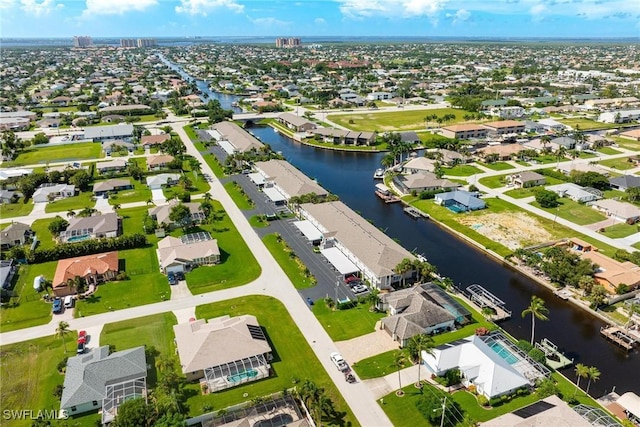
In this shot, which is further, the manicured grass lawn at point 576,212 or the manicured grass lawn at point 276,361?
the manicured grass lawn at point 576,212

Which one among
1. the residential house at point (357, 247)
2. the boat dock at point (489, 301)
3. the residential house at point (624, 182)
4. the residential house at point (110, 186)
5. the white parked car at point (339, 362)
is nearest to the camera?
the white parked car at point (339, 362)

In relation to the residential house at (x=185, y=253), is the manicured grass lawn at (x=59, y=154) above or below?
above

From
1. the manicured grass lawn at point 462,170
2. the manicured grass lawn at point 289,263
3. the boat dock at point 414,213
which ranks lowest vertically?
the manicured grass lawn at point 289,263

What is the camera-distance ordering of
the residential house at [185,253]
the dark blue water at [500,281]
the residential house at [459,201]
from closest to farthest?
the dark blue water at [500,281] → the residential house at [185,253] → the residential house at [459,201]

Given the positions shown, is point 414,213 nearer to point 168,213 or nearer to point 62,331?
point 168,213

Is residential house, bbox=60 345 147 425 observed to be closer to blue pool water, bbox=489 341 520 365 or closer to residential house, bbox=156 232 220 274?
residential house, bbox=156 232 220 274

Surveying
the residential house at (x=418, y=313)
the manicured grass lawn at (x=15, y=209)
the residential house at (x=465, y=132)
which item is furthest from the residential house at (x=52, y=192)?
the residential house at (x=465, y=132)

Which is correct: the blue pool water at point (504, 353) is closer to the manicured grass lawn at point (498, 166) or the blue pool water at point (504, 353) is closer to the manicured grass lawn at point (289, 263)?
the manicured grass lawn at point (289, 263)
